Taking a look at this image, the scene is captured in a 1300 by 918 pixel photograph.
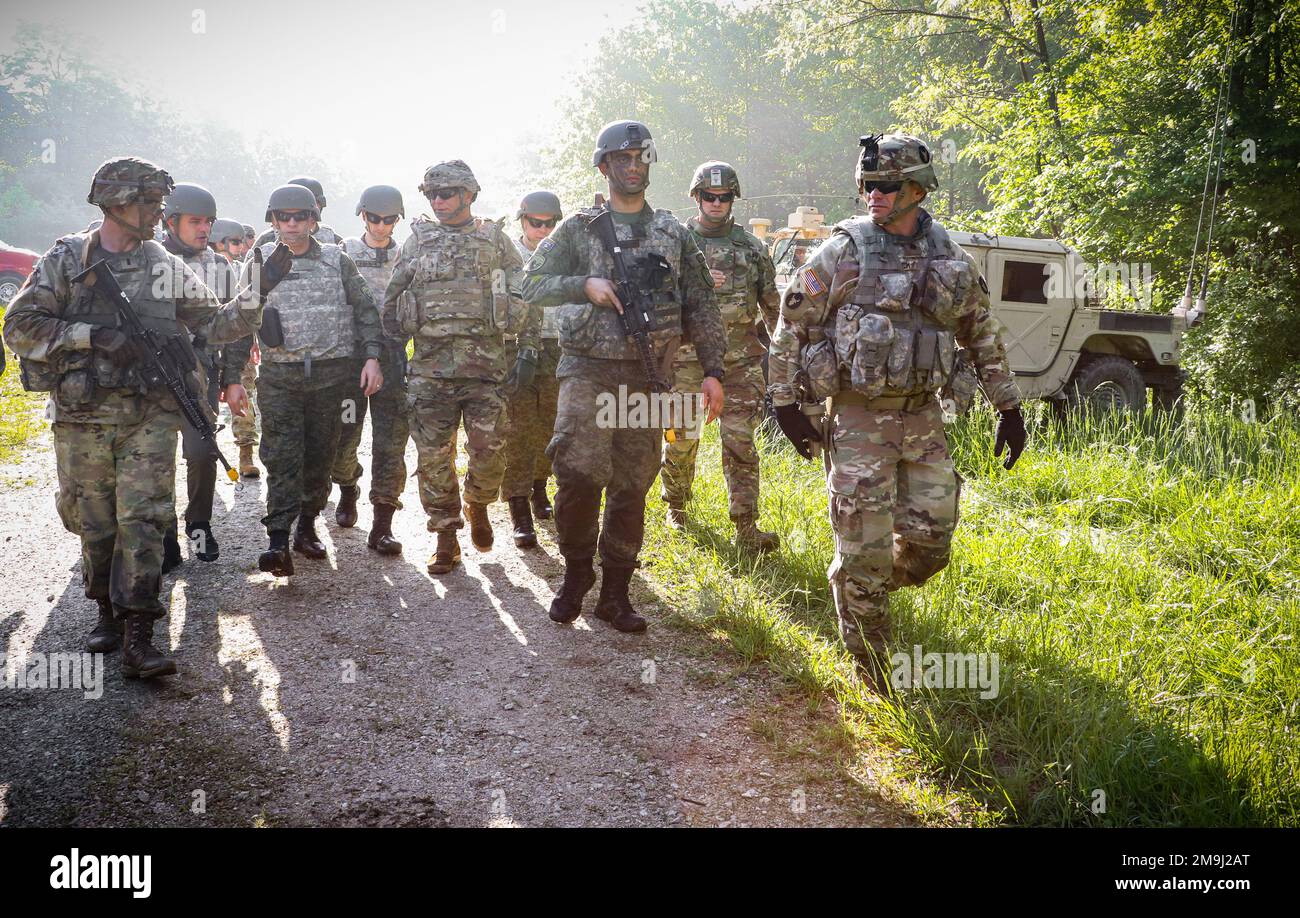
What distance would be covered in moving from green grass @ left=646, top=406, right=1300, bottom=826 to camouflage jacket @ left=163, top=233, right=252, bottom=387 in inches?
102

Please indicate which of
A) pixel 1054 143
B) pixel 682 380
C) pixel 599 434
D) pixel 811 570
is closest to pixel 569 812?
pixel 599 434

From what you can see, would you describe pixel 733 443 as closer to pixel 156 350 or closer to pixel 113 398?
pixel 156 350

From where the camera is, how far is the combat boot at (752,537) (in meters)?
5.13

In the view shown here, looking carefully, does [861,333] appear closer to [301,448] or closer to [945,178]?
[301,448]

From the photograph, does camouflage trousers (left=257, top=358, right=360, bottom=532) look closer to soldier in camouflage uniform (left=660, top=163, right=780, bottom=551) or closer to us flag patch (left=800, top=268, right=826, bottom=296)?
soldier in camouflage uniform (left=660, top=163, right=780, bottom=551)

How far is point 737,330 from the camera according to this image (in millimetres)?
5449

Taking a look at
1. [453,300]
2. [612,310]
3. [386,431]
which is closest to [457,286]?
[453,300]

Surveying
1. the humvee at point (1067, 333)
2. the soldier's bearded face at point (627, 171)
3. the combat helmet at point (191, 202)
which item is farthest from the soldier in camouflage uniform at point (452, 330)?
the humvee at point (1067, 333)

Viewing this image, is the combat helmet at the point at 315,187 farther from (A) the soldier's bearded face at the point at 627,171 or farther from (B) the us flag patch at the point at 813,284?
(B) the us flag patch at the point at 813,284

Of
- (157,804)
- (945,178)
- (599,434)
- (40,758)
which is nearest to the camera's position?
(157,804)

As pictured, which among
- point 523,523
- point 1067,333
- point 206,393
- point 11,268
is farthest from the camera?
point 11,268

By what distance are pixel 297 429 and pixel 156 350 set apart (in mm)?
1236

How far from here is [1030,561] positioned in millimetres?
4465

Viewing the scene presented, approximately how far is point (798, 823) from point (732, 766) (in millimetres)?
380
